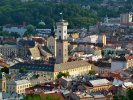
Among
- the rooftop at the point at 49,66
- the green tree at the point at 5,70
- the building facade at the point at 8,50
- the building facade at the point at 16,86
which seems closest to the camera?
the building facade at the point at 16,86

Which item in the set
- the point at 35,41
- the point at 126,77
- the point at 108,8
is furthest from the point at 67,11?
the point at 126,77

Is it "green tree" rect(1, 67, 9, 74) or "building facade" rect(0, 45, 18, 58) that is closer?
"green tree" rect(1, 67, 9, 74)

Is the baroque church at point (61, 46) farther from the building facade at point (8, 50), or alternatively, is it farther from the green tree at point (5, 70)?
the building facade at point (8, 50)

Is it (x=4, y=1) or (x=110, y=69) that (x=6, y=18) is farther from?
(x=110, y=69)

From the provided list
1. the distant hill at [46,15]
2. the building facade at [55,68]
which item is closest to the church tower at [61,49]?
the building facade at [55,68]

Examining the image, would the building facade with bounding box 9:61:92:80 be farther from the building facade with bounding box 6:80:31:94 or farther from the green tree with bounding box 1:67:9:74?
the building facade with bounding box 6:80:31:94

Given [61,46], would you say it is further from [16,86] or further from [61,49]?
[16,86]

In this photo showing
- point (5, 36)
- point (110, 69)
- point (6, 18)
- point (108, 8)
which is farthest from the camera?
point (108, 8)

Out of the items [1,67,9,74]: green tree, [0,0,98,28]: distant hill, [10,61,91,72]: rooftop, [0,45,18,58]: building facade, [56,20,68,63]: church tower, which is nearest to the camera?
[1,67,9,74]: green tree

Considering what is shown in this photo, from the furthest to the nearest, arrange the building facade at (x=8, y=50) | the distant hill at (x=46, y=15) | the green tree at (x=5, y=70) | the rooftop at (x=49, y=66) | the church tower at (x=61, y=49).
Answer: the distant hill at (x=46, y=15) → the building facade at (x=8, y=50) → the church tower at (x=61, y=49) → the rooftop at (x=49, y=66) → the green tree at (x=5, y=70)

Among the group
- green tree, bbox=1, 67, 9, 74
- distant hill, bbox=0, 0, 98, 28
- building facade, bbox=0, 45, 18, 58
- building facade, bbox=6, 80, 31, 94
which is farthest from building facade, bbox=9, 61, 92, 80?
distant hill, bbox=0, 0, 98, 28

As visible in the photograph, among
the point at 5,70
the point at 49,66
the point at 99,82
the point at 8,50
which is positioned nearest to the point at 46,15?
the point at 8,50
